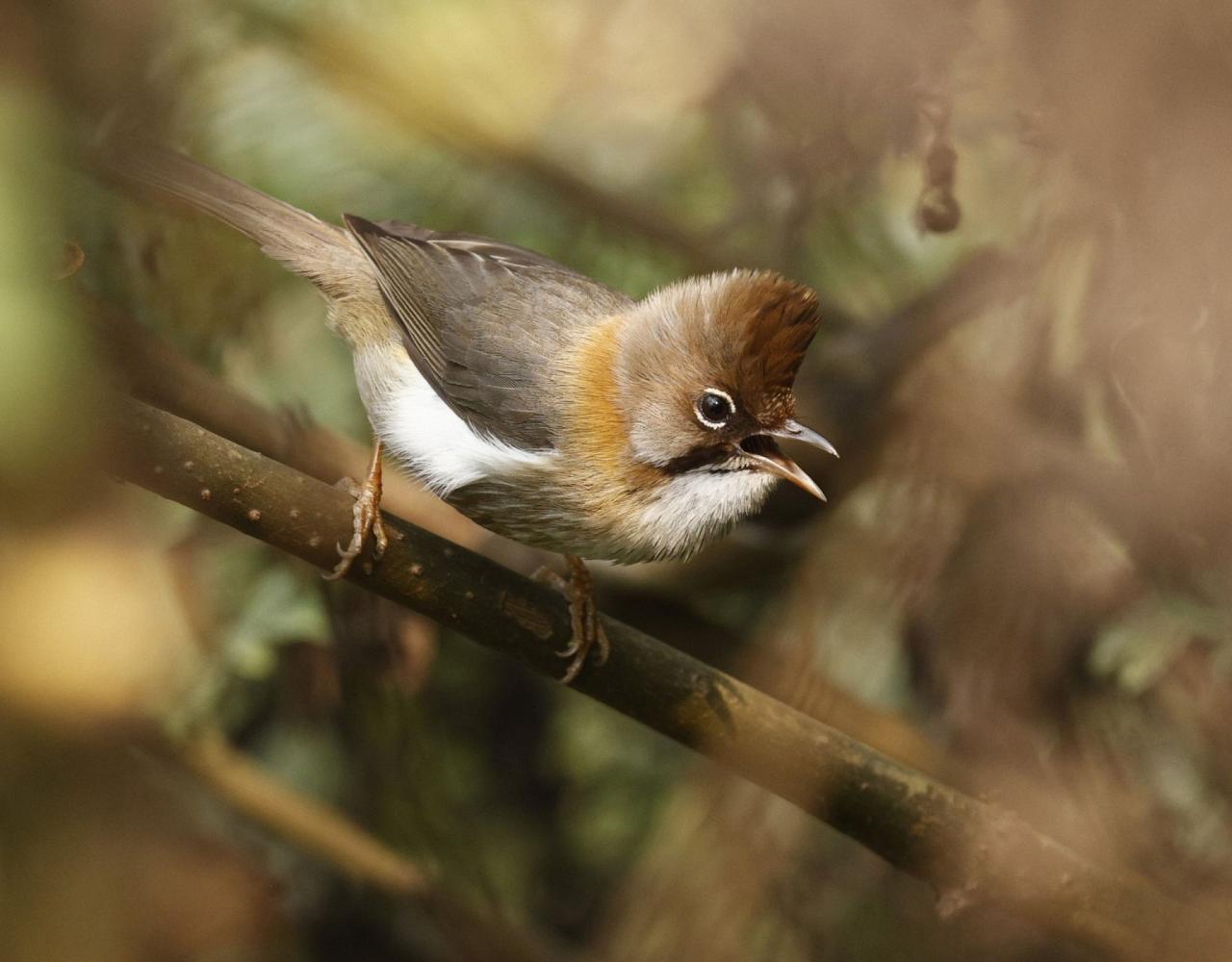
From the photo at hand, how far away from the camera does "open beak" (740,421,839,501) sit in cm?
294

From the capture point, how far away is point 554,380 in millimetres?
3346

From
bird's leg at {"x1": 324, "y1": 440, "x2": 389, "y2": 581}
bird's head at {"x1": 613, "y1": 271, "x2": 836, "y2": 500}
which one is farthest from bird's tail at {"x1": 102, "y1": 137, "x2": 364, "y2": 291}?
bird's head at {"x1": 613, "y1": 271, "x2": 836, "y2": 500}

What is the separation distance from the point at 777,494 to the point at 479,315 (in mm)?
1146

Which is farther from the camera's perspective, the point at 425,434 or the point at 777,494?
the point at 777,494

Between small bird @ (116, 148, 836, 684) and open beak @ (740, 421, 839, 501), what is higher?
open beak @ (740, 421, 839, 501)

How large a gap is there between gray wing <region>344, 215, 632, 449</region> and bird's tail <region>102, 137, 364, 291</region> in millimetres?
163

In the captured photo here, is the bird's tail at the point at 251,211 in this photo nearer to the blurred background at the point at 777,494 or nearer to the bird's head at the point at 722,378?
the blurred background at the point at 777,494

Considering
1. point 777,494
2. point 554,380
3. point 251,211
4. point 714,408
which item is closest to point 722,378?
point 714,408

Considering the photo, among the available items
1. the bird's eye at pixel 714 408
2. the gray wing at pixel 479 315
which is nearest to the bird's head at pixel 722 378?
the bird's eye at pixel 714 408

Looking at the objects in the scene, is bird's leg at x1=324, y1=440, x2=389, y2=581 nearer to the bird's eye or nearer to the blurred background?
the blurred background

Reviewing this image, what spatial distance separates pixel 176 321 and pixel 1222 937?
306 centimetres

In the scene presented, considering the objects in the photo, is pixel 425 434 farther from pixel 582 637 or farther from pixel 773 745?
pixel 773 745

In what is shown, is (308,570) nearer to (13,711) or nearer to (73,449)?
(13,711)

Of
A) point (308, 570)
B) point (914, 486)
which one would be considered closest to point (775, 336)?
point (914, 486)
